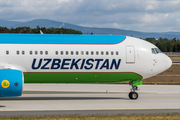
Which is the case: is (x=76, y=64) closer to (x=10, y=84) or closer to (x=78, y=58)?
(x=78, y=58)

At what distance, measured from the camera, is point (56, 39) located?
80.1 ft

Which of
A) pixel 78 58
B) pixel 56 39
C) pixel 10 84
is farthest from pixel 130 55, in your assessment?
pixel 10 84

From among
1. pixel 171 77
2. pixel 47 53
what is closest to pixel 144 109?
pixel 47 53

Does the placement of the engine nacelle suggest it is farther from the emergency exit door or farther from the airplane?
the emergency exit door

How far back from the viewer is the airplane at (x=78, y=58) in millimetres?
23609

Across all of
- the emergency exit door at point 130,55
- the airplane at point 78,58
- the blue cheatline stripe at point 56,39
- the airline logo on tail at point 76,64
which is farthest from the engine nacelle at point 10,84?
the emergency exit door at point 130,55

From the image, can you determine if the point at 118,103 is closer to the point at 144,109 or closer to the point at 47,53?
the point at 144,109

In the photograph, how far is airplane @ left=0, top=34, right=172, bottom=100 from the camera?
23.6m

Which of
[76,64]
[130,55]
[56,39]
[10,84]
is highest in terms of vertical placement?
[56,39]

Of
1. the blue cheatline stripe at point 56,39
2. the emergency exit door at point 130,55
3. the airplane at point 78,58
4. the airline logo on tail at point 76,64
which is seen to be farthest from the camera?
the emergency exit door at point 130,55

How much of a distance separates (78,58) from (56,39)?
222 centimetres

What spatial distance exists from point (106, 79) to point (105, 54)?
1979 millimetres

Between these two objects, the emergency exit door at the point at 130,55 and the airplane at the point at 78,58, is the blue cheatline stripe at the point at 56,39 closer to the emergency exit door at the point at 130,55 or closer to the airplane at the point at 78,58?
the airplane at the point at 78,58

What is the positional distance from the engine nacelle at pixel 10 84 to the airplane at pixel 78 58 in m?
0.68
